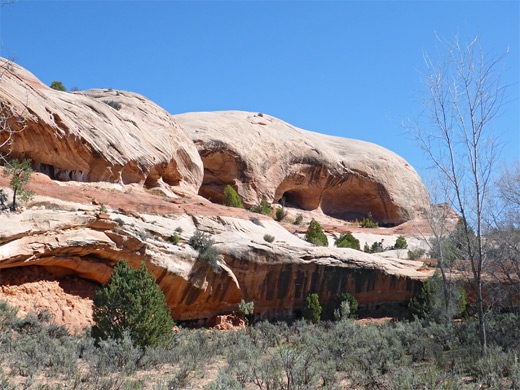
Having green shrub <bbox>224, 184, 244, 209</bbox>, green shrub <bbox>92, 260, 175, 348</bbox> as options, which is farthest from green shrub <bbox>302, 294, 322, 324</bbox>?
green shrub <bbox>224, 184, 244, 209</bbox>

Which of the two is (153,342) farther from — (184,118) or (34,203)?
(184,118)

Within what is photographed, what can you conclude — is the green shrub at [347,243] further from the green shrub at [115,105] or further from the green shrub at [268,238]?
the green shrub at [115,105]

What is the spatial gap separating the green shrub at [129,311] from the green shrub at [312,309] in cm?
936

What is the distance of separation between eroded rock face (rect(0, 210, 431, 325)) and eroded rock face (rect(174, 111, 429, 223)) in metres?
12.3

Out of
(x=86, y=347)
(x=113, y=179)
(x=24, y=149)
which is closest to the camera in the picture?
(x=86, y=347)

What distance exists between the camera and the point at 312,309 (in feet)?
63.6

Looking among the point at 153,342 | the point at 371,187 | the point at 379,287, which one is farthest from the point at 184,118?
the point at 153,342

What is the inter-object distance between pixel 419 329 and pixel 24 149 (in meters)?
18.2

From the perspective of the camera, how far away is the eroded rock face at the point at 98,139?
19.1m

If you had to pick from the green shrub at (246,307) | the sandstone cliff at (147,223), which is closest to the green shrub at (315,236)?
the sandstone cliff at (147,223)

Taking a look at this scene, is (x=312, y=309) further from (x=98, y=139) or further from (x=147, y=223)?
(x=98, y=139)

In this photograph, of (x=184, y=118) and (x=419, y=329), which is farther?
(x=184, y=118)

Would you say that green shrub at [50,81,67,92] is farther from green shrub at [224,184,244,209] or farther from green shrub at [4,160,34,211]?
green shrub at [4,160,34,211]

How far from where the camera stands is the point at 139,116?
28.6 metres
